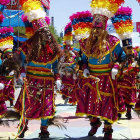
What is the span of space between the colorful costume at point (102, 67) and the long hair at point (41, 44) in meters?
0.60

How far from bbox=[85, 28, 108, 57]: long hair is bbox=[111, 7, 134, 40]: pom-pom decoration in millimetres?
431

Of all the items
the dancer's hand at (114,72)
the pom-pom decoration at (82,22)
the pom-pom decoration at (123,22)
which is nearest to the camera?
the dancer's hand at (114,72)

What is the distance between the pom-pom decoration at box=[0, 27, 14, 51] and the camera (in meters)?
7.33

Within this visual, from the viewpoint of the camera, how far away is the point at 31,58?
18.2 feet

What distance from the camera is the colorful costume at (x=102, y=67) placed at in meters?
5.36

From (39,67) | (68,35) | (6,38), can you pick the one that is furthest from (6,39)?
(68,35)

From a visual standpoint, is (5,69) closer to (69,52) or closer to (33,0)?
(33,0)

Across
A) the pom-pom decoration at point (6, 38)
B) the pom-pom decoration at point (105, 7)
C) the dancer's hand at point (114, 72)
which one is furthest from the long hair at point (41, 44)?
the pom-pom decoration at point (6, 38)

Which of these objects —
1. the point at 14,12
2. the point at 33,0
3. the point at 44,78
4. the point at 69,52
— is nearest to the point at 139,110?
the point at 44,78

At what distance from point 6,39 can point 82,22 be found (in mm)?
1953

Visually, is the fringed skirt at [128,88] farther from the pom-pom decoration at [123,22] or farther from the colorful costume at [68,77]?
the pom-pom decoration at [123,22]

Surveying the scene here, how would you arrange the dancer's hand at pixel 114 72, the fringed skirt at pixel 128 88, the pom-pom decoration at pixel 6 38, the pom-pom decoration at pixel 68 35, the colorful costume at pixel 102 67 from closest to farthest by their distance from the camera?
the dancer's hand at pixel 114 72 < the colorful costume at pixel 102 67 < the pom-pom decoration at pixel 6 38 < the fringed skirt at pixel 128 88 < the pom-pom decoration at pixel 68 35

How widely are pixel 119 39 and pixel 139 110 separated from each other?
1.27 metres

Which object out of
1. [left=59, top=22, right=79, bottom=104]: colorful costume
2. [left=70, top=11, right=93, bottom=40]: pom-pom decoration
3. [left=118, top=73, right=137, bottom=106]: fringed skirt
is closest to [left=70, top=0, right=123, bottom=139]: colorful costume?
[left=70, top=11, right=93, bottom=40]: pom-pom decoration
